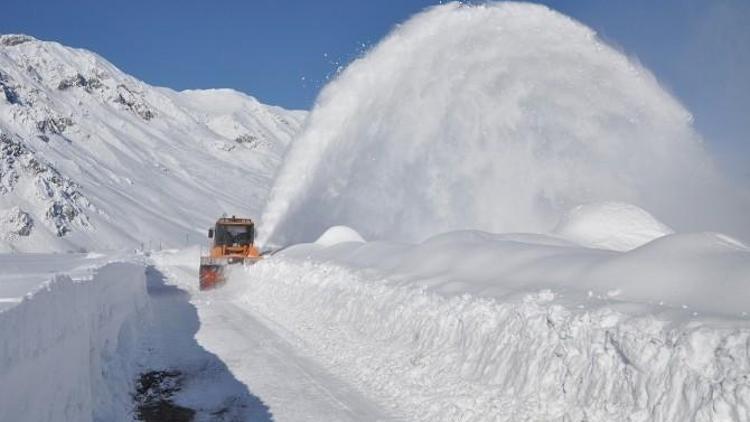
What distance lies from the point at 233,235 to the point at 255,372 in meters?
17.4

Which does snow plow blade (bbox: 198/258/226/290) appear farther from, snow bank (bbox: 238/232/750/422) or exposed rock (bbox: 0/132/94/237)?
exposed rock (bbox: 0/132/94/237)

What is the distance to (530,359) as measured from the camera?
7562 mm

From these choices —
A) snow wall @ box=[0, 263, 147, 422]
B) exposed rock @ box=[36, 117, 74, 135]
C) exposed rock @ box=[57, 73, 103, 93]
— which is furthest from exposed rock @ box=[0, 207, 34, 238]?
exposed rock @ box=[57, 73, 103, 93]

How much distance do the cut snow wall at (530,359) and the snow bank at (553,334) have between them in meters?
0.01

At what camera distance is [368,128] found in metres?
29.0

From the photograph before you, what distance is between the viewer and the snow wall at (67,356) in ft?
13.9

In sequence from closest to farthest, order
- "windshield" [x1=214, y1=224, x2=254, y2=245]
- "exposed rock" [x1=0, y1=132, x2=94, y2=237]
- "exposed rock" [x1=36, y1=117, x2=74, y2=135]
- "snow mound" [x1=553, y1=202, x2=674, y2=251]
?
"snow mound" [x1=553, y1=202, x2=674, y2=251] < "windshield" [x1=214, y1=224, x2=254, y2=245] < "exposed rock" [x1=0, y1=132, x2=94, y2=237] < "exposed rock" [x1=36, y1=117, x2=74, y2=135]

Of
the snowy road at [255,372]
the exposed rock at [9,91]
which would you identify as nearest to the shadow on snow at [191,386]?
the snowy road at [255,372]

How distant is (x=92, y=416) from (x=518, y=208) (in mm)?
22400

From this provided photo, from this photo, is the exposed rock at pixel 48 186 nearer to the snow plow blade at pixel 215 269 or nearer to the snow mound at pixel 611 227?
the snow plow blade at pixel 215 269

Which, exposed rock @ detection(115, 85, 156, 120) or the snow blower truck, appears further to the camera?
exposed rock @ detection(115, 85, 156, 120)

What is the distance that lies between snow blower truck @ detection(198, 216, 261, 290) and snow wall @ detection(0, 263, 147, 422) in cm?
1238

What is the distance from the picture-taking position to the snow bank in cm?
559

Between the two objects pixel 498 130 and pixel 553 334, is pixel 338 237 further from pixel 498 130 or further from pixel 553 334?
pixel 553 334
